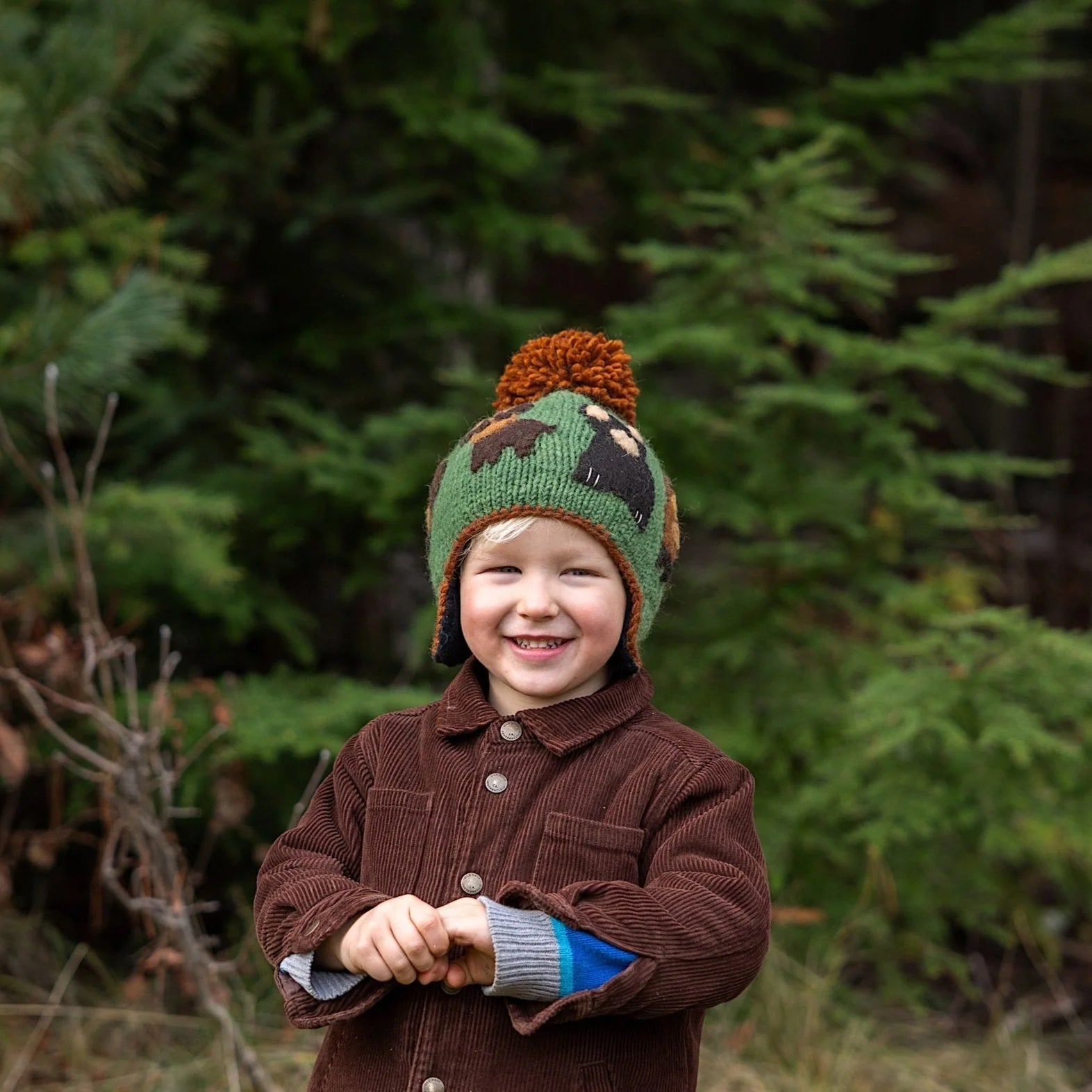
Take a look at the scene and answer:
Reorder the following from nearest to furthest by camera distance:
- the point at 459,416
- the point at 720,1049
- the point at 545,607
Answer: the point at 545,607 < the point at 720,1049 < the point at 459,416

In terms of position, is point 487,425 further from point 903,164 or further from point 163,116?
point 903,164

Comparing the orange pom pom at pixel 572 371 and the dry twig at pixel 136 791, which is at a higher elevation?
the orange pom pom at pixel 572 371

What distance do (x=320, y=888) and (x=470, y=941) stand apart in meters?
0.27

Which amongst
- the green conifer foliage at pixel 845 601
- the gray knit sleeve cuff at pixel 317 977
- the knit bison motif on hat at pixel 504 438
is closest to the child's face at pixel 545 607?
the knit bison motif on hat at pixel 504 438

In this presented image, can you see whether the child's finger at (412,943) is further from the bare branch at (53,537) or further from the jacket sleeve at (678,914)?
the bare branch at (53,537)

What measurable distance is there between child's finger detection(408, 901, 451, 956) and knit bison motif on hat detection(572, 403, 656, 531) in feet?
2.01

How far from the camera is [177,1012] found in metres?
3.82

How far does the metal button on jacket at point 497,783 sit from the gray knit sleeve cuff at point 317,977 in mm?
299

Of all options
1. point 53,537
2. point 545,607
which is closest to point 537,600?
point 545,607

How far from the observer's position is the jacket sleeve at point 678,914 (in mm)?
1596

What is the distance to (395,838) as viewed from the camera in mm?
1854

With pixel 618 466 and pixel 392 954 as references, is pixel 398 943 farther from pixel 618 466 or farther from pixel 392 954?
pixel 618 466

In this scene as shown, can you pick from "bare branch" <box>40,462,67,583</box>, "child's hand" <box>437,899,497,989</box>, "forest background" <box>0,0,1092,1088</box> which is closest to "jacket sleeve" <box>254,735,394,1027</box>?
"child's hand" <box>437,899,497,989</box>

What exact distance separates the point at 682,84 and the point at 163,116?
322 centimetres
